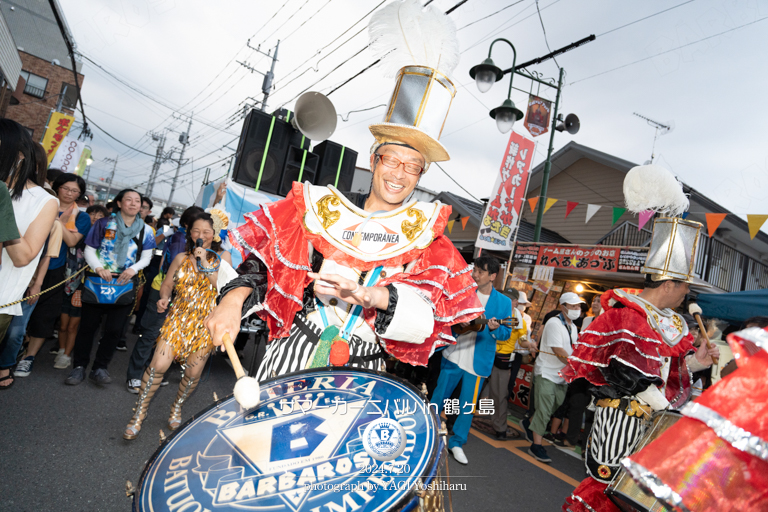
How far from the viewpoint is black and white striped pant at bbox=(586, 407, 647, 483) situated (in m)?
2.61

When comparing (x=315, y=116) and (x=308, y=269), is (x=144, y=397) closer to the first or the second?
(x=308, y=269)

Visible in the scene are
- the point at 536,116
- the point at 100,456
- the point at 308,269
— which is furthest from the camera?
the point at 536,116

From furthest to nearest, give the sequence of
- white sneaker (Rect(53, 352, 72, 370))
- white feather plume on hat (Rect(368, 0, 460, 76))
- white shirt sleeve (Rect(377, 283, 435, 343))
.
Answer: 1. white sneaker (Rect(53, 352, 72, 370))
2. white feather plume on hat (Rect(368, 0, 460, 76))
3. white shirt sleeve (Rect(377, 283, 435, 343))

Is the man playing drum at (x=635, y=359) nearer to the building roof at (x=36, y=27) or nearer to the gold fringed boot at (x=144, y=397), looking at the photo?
the gold fringed boot at (x=144, y=397)

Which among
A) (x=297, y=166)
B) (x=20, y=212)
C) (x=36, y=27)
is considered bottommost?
(x=20, y=212)

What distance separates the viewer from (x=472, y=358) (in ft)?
14.3

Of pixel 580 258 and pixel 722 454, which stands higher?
pixel 580 258

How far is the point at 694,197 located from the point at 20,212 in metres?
11.5

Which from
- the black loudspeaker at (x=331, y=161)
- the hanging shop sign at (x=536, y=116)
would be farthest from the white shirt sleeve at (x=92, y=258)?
the hanging shop sign at (x=536, y=116)

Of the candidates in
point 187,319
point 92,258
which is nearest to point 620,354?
point 187,319

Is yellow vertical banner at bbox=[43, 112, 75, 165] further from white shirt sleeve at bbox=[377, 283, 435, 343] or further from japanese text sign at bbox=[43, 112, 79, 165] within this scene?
white shirt sleeve at bbox=[377, 283, 435, 343]

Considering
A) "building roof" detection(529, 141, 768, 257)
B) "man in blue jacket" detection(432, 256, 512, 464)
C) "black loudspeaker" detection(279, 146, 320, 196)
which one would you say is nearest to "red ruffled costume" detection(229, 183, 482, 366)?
"man in blue jacket" detection(432, 256, 512, 464)

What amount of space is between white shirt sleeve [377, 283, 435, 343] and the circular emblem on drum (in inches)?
12.1

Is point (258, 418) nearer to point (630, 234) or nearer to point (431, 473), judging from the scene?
point (431, 473)
